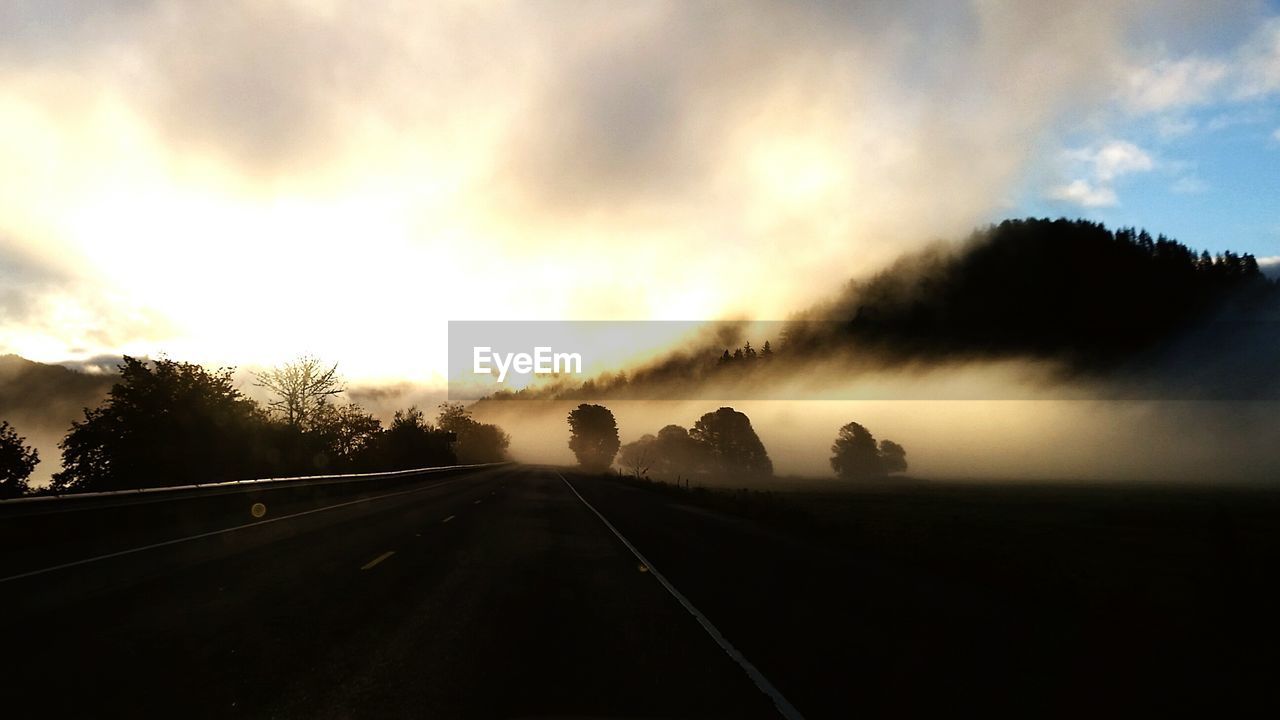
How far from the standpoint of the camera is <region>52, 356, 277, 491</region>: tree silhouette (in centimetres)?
3466

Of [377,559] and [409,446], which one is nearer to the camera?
[377,559]

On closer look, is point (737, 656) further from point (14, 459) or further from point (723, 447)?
point (723, 447)

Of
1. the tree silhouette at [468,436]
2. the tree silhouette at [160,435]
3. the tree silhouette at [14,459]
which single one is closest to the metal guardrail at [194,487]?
the tree silhouette at [160,435]

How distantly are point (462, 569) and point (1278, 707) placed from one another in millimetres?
9914

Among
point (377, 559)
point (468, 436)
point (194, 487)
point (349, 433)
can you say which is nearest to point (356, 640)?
point (377, 559)

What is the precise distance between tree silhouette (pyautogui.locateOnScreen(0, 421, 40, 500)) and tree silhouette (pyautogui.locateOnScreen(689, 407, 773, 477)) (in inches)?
6077

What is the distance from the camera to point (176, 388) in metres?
38.3

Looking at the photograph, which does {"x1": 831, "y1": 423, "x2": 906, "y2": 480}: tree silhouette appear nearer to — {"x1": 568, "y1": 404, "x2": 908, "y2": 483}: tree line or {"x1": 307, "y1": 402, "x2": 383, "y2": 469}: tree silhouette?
{"x1": 568, "y1": 404, "x2": 908, "y2": 483}: tree line

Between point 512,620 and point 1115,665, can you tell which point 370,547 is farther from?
point 1115,665

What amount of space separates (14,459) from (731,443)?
158m

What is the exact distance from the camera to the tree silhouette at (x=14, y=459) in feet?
116

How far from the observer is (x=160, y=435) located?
3631cm

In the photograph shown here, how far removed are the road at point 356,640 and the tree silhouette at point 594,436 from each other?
515 ft

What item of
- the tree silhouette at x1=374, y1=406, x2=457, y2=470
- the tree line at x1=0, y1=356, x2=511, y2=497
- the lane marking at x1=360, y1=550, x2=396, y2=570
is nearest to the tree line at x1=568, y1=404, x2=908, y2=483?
the tree silhouette at x1=374, y1=406, x2=457, y2=470
